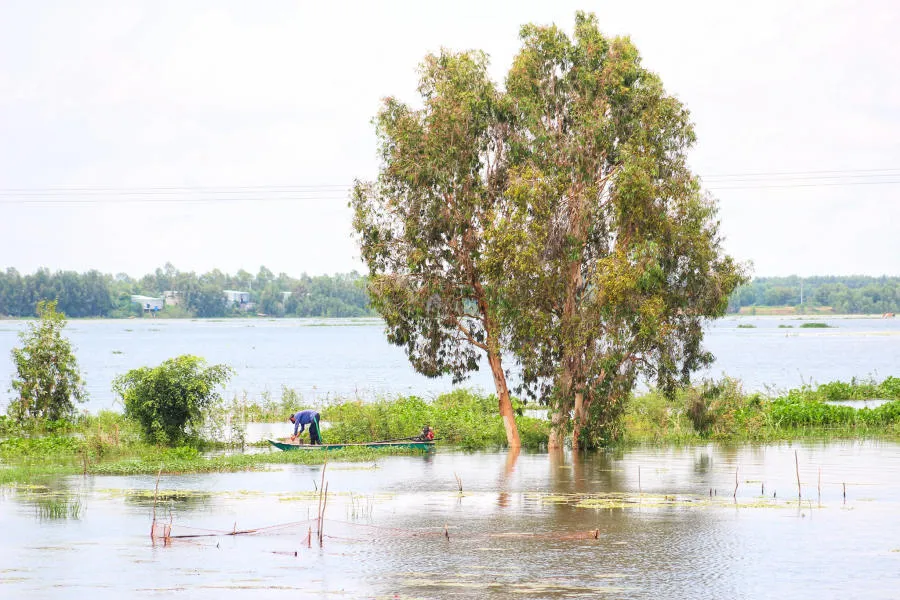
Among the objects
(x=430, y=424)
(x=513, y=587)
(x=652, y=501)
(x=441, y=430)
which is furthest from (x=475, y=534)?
(x=430, y=424)

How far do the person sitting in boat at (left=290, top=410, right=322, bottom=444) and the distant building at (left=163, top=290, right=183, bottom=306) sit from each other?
156248 mm

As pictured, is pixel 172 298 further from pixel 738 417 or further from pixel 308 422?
pixel 308 422

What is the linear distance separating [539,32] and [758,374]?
5821 cm

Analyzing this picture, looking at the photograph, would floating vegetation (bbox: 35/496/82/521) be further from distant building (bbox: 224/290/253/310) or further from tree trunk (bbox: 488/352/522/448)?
distant building (bbox: 224/290/253/310)

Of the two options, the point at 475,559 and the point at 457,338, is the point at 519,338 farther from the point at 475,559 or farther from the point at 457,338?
the point at 475,559

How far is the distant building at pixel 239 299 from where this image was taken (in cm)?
18350

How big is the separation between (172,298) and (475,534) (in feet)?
579

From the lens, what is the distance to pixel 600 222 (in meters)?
29.4

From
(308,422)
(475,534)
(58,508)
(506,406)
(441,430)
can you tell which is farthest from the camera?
(441,430)

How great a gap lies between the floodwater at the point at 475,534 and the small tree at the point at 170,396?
434 cm

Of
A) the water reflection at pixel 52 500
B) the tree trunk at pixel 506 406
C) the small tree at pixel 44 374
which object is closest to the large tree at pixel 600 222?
the tree trunk at pixel 506 406

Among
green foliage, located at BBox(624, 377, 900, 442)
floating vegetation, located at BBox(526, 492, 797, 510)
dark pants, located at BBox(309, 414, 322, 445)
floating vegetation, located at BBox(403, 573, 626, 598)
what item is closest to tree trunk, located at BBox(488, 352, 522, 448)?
green foliage, located at BBox(624, 377, 900, 442)

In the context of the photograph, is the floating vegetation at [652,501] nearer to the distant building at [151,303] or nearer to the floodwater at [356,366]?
the floodwater at [356,366]

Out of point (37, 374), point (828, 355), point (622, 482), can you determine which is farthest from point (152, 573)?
point (828, 355)
